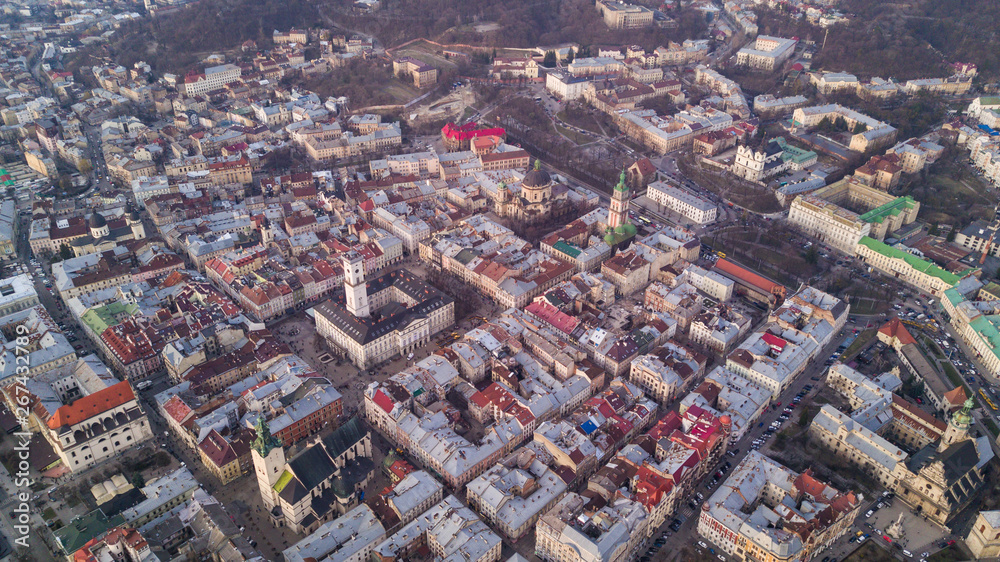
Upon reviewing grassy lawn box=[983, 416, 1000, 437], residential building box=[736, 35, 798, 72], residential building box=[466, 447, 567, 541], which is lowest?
grassy lawn box=[983, 416, 1000, 437]

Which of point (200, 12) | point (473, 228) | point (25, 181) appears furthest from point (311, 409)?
point (200, 12)

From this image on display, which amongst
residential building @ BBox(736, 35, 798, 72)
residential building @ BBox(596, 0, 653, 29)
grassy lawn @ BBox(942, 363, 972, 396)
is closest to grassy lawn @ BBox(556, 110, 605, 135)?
residential building @ BBox(736, 35, 798, 72)

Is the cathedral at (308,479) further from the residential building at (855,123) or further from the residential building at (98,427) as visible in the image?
the residential building at (855,123)

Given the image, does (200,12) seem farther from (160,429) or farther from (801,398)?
(801,398)

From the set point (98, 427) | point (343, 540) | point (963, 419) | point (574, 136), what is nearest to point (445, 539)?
point (343, 540)

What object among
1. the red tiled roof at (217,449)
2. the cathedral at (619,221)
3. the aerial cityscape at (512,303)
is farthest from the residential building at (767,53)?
the red tiled roof at (217,449)

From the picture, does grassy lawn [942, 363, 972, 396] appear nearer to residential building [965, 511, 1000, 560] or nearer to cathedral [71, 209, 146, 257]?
residential building [965, 511, 1000, 560]
